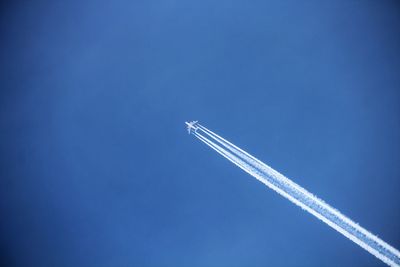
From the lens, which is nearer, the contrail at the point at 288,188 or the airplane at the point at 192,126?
the contrail at the point at 288,188

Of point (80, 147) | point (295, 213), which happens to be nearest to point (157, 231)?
point (80, 147)

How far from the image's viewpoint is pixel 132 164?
1301cm

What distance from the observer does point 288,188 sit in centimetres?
1256

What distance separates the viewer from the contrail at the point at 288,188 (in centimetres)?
1221

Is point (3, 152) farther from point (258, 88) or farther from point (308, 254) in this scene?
point (308, 254)

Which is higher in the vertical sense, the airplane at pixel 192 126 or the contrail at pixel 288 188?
the airplane at pixel 192 126

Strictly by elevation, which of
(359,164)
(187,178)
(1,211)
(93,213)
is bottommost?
(1,211)

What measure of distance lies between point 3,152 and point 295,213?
41.1ft

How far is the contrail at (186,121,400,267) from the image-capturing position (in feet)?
40.1

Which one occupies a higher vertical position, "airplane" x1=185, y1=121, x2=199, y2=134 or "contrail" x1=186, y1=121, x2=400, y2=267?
"airplane" x1=185, y1=121, x2=199, y2=134

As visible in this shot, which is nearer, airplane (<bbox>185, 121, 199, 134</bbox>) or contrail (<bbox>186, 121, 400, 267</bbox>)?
contrail (<bbox>186, 121, 400, 267</bbox>)

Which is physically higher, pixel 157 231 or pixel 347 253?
pixel 347 253

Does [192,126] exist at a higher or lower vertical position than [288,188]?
higher

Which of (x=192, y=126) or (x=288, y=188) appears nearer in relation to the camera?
(x=288, y=188)
